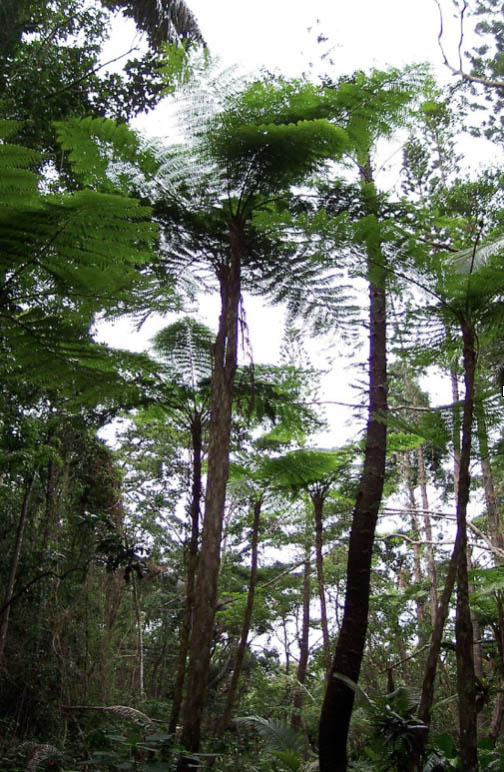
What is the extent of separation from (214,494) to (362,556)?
5.73ft

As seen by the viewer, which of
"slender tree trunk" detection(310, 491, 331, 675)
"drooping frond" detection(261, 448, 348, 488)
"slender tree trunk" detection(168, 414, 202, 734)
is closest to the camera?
"slender tree trunk" detection(168, 414, 202, 734)

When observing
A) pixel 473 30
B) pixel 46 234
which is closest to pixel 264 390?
pixel 46 234

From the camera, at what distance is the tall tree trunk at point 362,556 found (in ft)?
13.1

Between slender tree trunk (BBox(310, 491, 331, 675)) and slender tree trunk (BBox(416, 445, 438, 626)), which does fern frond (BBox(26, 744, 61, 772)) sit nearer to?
slender tree trunk (BBox(310, 491, 331, 675))

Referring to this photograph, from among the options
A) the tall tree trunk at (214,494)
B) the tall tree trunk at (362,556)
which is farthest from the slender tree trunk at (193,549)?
the tall tree trunk at (362,556)

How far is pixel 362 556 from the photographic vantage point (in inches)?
184

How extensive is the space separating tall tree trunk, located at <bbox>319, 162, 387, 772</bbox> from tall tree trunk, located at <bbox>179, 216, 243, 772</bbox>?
0.87m

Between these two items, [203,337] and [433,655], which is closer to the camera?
[433,655]

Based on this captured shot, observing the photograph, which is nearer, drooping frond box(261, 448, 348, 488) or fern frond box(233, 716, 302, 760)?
fern frond box(233, 716, 302, 760)

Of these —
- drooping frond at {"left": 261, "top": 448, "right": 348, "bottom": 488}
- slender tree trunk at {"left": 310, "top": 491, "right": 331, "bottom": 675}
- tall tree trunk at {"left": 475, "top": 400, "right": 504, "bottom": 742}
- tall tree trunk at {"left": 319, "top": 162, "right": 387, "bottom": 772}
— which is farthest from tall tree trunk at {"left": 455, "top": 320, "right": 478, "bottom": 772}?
slender tree trunk at {"left": 310, "top": 491, "right": 331, "bottom": 675}

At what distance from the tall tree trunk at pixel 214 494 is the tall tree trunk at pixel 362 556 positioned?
874 millimetres

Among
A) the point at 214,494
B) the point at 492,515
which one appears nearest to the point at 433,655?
the point at 214,494

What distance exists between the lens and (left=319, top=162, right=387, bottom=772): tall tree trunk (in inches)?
157

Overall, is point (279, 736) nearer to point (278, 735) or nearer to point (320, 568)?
point (278, 735)
